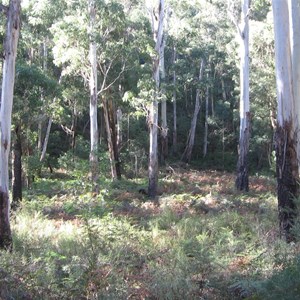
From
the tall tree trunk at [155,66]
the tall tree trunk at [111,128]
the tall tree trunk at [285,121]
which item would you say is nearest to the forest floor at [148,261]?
the tall tree trunk at [285,121]

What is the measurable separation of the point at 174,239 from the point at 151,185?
9.15 metres

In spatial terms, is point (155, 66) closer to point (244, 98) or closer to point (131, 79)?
point (131, 79)

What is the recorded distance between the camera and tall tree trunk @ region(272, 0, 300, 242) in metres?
7.03

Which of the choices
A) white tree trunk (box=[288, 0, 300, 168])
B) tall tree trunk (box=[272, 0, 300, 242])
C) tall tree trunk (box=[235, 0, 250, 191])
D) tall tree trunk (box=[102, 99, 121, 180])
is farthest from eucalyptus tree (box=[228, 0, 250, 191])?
tall tree trunk (box=[272, 0, 300, 242])

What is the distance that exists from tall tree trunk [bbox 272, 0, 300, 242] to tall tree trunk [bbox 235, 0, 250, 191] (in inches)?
396

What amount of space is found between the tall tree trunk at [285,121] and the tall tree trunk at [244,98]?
10.1 metres

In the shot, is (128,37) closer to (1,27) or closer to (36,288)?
(1,27)

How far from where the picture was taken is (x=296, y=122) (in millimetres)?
7090

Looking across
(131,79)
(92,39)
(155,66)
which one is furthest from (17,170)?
(131,79)

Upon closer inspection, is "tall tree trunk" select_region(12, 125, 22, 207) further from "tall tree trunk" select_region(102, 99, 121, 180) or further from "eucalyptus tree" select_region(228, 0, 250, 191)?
"eucalyptus tree" select_region(228, 0, 250, 191)

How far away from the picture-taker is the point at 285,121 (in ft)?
23.1

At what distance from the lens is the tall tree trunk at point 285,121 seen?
7.03 meters

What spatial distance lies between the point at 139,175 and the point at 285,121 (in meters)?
19.5

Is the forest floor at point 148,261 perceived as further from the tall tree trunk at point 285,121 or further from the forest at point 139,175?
the tall tree trunk at point 285,121
